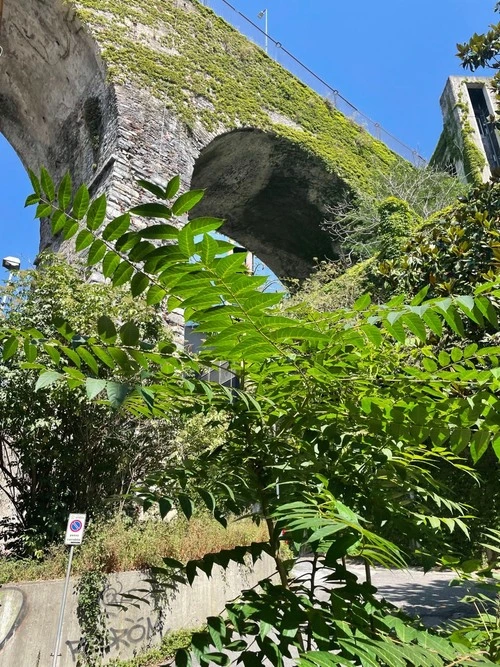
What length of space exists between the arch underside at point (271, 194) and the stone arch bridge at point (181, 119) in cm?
4

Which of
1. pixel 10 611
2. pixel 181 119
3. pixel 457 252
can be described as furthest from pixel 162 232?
pixel 181 119

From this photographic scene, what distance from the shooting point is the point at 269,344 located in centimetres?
107

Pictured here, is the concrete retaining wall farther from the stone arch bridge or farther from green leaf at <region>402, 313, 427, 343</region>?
the stone arch bridge

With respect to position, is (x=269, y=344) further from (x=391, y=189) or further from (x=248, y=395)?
(x=391, y=189)

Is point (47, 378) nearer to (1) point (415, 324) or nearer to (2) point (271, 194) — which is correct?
(1) point (415, 324)

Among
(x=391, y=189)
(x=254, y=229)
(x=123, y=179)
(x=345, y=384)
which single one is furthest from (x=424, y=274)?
(x=254, y=229)

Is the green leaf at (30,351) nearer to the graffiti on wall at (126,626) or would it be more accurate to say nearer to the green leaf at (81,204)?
the green leaf at (81,204)

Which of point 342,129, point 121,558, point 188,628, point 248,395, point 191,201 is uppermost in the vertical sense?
point 342,129

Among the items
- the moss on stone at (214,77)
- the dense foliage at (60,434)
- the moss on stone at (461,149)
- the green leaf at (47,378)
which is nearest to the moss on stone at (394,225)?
the moss on stone at (214,77)

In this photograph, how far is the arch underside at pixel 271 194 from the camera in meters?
14.8

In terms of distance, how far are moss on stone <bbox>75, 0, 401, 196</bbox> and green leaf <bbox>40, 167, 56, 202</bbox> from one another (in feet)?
39.0

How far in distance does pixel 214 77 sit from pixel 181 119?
2.46 metres

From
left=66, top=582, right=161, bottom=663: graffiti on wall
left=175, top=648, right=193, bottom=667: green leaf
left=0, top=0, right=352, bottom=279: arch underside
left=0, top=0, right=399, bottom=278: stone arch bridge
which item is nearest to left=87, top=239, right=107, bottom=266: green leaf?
left=175, top=648, right=193, bottom=667: green leaf

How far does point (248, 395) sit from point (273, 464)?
186 millimetres
